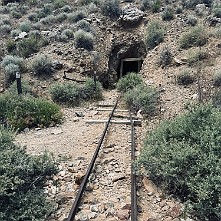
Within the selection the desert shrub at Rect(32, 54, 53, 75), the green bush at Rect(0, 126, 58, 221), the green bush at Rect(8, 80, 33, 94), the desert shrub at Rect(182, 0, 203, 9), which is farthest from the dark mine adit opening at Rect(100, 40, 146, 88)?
the green bush at Rect(0, 126, 58, 221)

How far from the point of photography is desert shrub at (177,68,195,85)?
14.1 metres

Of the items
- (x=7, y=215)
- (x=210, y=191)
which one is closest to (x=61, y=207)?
(x=7, y=215)

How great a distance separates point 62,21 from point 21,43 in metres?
4.98

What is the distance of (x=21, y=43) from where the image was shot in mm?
18766

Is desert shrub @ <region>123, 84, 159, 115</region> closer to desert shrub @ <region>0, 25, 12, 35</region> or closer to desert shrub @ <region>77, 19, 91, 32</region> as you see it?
desert shrub @ <region>77, 19, 91, 32</region>

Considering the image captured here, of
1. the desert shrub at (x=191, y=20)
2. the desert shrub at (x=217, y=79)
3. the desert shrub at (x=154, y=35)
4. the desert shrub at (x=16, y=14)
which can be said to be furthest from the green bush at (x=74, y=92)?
the desert shrub at (x=16, y=14)

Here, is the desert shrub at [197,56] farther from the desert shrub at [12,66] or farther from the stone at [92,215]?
the stone at [92,215]

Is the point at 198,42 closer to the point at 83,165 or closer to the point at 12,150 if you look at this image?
the point at 83,165

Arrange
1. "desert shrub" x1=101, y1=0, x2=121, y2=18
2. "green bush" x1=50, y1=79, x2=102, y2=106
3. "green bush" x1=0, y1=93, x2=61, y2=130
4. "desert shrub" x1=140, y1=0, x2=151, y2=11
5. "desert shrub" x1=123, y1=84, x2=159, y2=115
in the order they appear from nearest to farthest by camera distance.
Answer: "green bush" x1=0, y1=93, x2=61, y2=130
"desert shrub" x1=123, y1=84, x2=159, y2=115
"green bush" x1=50, y1=79, x2=102, y2=106
"desert shrub" x1=101, y1=0, x2=121, y2=18
"desert shrub" x1=140, y1=0, x2=151, y2=11

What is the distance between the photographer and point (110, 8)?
77.2 ft

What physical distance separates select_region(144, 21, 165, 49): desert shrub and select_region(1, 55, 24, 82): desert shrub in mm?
7696

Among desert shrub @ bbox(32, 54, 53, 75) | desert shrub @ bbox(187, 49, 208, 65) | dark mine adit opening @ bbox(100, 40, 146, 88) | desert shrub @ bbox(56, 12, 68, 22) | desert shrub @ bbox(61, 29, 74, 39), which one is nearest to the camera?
desert shrub @ bbox(187, 49, 208, 65)

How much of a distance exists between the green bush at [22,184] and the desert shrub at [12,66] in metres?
8.83

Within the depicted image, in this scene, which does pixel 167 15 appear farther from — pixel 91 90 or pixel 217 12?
pixel 91 90
